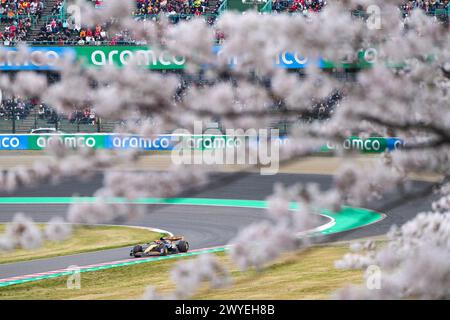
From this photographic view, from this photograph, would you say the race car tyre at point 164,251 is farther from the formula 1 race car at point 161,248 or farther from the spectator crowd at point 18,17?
the spectator crowd at point 18,17

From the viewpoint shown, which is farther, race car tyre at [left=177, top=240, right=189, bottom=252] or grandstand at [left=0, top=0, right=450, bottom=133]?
grandstand at [left=0, top=0, right=450, bottom=133]

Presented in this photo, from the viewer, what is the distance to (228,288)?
44.4ft

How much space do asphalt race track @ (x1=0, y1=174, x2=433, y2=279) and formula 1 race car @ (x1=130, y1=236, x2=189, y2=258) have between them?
492mm

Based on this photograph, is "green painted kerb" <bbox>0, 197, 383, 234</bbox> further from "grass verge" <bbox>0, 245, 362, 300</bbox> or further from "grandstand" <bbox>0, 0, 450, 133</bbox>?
"grandstand" <bbox>0, 0, 450, 133</bbox>

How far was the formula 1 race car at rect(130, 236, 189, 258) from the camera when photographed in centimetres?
1784

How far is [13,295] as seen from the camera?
1430 cm

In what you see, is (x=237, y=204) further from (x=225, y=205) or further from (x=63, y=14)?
(x=63, y=14)

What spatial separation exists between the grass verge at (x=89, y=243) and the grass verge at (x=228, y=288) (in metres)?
2.70

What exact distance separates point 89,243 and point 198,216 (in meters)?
4.75

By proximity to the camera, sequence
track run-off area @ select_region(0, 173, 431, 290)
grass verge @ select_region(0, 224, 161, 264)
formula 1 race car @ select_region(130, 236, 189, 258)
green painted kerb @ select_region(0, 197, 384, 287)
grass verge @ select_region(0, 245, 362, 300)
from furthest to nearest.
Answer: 1. grass verge @ select_region(0, 224, 161, 264)
2. formula 1 race car @ select_region(130, 236, 189, 258)
3. track run-off area @ select_region(0, 173, 431, 290)
4. green painted kerb @ select_region(0, 197, 384, 287)
5. grass verge @ select_region(0, 245, 362, 300)

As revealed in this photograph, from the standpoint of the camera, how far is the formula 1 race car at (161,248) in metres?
17.8

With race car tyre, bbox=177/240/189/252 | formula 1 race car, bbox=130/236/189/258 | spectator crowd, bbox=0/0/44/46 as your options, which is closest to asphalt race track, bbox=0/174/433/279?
formula 1 race car, bbox=130/236/189/258

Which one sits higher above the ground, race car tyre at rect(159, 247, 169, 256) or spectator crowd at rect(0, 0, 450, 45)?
spectator crowd at rect(0, 0, 450, 45)

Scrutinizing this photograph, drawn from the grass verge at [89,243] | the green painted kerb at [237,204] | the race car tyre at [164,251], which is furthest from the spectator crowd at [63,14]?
the race car tyre at [164,251]
